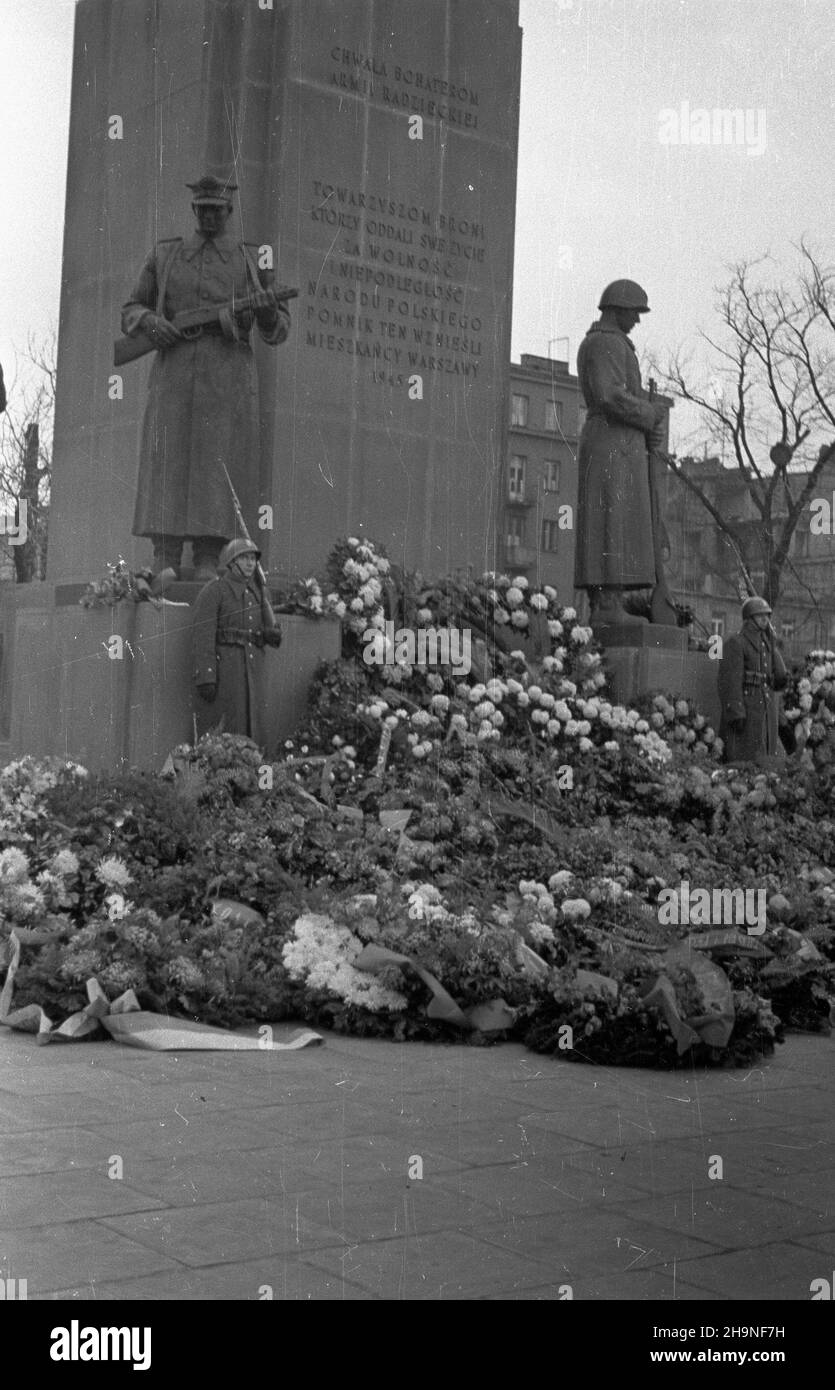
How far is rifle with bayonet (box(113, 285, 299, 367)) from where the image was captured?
1309 cm

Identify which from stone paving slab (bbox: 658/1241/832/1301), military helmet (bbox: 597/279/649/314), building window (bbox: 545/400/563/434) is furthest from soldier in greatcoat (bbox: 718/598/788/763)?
building window (bbox: 545/400/563/434)

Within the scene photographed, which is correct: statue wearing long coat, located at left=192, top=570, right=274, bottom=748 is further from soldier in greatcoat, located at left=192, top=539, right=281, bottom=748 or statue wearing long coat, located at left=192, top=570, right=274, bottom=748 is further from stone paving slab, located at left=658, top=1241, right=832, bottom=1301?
stone paving slab, located at left=658, top=1241, right=832, bottom=1301

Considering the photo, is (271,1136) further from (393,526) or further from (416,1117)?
(393,526)

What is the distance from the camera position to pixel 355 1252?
14.8 ft

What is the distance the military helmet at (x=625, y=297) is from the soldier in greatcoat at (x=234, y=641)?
14.2 ft

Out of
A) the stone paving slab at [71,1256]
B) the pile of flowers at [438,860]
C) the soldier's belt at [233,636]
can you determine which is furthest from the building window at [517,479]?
the stone paving slab at [71,1256]

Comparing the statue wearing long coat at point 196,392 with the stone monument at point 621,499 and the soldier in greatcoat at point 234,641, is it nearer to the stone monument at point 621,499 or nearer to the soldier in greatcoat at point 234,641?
the soldier in greatcoat at point 234,641

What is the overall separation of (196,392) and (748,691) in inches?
181

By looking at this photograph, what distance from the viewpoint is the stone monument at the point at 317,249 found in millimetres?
15344

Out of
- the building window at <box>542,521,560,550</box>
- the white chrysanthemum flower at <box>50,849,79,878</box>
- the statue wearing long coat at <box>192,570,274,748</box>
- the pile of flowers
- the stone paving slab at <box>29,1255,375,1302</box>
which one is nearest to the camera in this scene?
the stone paving slab at <box>29,1255,375,1302</box>

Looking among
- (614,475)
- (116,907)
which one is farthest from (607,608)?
(116,907)

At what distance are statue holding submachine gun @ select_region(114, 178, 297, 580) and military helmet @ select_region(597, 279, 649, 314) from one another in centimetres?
280
